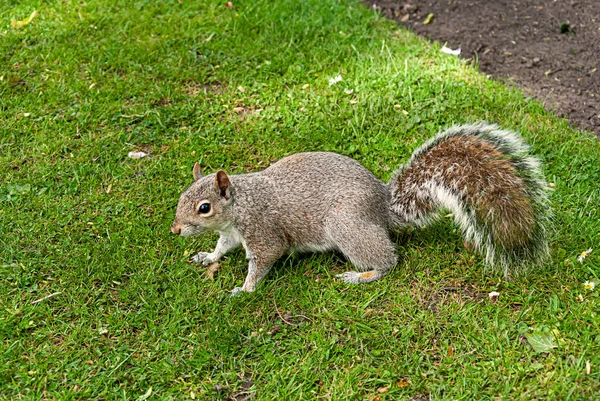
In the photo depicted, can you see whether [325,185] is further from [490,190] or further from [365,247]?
[490,190]

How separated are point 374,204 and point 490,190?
541 millimetres

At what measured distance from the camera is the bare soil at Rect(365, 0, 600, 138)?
413 centimetres

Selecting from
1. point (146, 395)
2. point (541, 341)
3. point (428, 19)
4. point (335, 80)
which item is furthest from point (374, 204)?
point (428, 19)

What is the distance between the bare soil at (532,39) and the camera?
4.13 meters

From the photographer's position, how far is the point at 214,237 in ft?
11.4

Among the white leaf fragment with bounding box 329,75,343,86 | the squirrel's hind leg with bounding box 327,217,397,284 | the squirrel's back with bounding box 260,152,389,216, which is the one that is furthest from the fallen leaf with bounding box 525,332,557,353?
the white leaf fragment with bounding box 329,75,343,86

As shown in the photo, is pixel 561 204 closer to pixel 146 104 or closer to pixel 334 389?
pixel 334 389

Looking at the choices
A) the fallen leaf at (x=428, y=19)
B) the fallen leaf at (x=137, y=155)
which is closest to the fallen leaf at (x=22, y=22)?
the fallen leaf at (x=137, y=155)

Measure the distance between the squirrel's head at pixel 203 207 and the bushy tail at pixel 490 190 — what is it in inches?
34.7

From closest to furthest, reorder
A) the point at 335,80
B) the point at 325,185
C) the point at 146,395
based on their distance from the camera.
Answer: the point at 146,395
the point at 325,185
the point at 335,80

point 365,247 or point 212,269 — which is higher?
point 365,247

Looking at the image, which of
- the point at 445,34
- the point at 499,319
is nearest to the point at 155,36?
the point at 445,34

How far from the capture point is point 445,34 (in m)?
4.81

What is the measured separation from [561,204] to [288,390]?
70.0 inches
